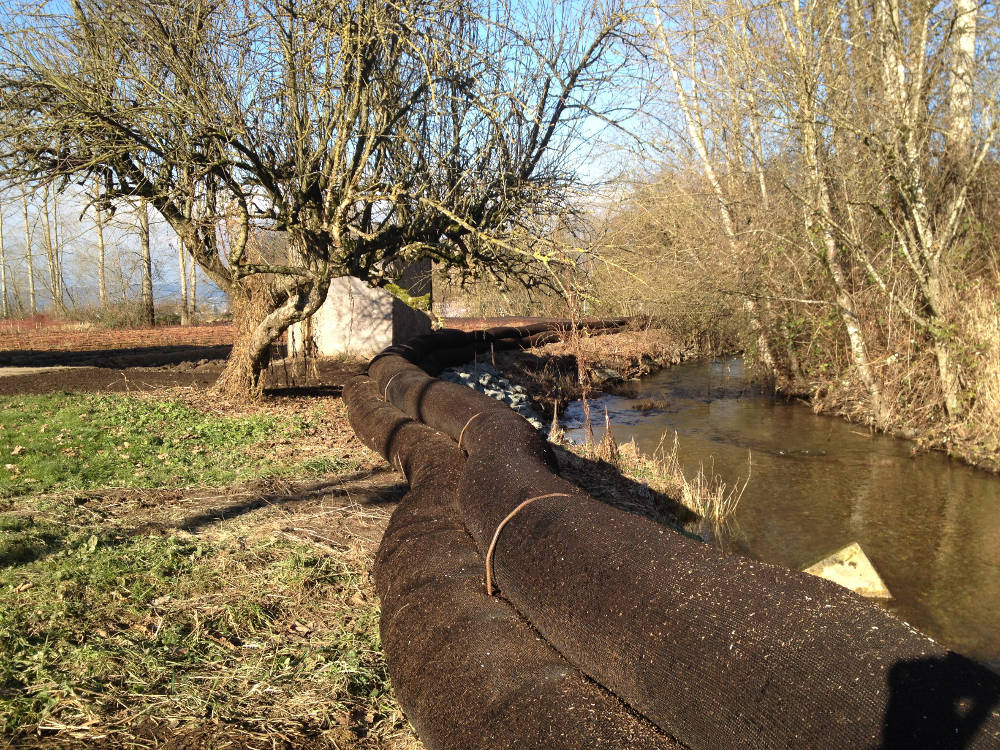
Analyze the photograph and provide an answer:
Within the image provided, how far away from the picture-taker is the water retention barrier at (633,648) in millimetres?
1794

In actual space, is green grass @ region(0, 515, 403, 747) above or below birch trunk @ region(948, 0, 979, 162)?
below

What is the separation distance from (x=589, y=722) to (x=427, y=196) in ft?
23.7

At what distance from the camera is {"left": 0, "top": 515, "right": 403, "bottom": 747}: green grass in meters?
2.77

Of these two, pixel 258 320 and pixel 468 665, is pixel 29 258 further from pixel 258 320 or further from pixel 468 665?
pixel 468 665

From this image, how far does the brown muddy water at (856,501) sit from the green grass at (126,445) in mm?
4510

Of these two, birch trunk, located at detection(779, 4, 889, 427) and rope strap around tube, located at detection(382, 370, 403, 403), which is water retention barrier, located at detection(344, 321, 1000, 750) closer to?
rope strap around tube, located at detection(382, 370, 403, 403)

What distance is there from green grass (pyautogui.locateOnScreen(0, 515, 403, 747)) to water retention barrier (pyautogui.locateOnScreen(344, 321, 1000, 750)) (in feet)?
1.09

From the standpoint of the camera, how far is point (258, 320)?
923 cm

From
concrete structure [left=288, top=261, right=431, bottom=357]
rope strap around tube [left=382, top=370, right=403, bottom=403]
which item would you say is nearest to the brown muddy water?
rope strap around tube [left=382, top=370, right=403, bottom=403]

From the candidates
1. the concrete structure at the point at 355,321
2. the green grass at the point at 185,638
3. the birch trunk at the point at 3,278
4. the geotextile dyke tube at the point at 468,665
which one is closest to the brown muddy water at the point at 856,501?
the concrete structure at the point at 355,321

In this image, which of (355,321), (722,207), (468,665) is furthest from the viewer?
(722,207)

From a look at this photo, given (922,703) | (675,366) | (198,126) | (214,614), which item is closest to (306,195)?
(198,126)

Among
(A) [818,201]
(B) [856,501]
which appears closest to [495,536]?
(B) [856,501]

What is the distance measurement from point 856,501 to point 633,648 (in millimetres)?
7173
